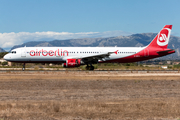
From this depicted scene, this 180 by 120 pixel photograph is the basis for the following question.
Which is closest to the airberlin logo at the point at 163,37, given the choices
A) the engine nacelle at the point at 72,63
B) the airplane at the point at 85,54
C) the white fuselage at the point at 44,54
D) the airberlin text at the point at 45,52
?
the airplane at the point at 85,54

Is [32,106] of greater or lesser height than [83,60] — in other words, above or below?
below

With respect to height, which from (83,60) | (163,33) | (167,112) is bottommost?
(167,112)

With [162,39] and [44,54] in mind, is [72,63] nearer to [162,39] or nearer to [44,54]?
[44,54]

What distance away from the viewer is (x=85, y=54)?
4391 centimetres

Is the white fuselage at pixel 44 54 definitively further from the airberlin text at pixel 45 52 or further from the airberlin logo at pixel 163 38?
the airberlin logo at pixel 163 38

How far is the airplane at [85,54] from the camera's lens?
41.6 m

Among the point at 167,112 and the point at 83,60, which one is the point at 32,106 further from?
the point at 83,60

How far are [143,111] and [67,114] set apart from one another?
3.50 m

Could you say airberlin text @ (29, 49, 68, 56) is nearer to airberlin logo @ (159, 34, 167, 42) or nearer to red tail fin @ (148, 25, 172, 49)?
red tail fin @ (148, 25, 172, 49)

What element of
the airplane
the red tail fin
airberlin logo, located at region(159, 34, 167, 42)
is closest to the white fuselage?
the airplane

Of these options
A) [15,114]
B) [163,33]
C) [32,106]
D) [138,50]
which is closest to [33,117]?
[15,114]

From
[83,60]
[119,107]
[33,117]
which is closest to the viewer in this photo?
[33,117]

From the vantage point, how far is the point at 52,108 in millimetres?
11812

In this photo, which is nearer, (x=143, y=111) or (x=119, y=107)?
(x=143, y=111)
